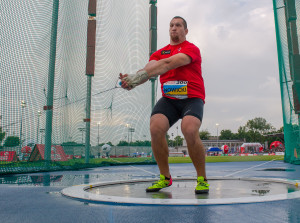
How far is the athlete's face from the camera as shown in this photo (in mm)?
3037

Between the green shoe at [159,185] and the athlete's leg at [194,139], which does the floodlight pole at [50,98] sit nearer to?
the green shoe at [159,185]

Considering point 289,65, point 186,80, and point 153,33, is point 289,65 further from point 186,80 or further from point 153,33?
point 186,80

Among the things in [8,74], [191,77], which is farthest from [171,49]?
[8,74]

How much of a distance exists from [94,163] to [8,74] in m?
4.10

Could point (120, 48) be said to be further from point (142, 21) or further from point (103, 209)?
point (103, 209)

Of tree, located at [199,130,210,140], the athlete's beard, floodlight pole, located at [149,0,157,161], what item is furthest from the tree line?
the athlete's beard

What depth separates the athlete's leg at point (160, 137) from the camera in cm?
283

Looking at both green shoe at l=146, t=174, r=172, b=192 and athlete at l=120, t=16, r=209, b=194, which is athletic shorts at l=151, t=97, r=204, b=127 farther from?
green shoe at l=146, t=174, r=172, b=192

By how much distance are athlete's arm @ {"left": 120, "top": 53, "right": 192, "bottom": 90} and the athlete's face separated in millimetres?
381

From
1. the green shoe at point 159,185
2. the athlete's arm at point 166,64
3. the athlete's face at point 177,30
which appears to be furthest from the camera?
the athlete's face at point 177,30

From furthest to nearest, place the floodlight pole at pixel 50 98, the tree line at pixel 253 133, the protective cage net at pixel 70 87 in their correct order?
the tree line at pixel 253 133 → the floodlight pole at pixel 50 98 → the protective cage net at pixel 70 87

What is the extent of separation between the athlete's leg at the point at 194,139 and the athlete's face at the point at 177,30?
0.90 m

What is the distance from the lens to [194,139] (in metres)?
2.64

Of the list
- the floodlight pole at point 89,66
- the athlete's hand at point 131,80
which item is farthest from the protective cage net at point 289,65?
the athlete's hand at point 131,80
